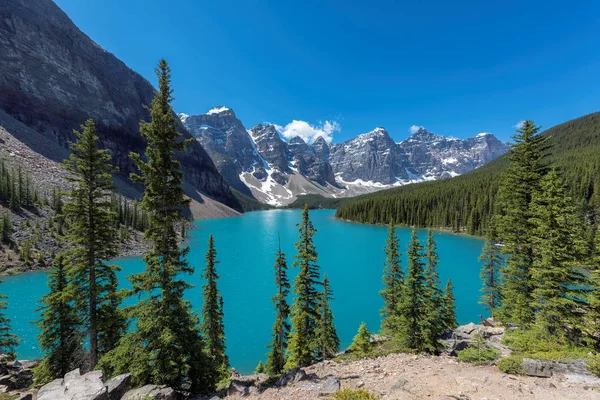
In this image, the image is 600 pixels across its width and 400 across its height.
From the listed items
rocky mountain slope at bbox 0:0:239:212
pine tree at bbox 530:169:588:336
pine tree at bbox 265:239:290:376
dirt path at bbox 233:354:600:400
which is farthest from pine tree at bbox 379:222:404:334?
rocky mountain slope at bbox 0:0:239:212

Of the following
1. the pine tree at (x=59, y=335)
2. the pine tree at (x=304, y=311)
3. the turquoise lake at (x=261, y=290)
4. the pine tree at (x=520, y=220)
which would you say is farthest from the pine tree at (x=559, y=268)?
the pine tree at (x=59, y=335)

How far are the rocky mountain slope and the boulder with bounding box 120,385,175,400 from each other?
11738cm

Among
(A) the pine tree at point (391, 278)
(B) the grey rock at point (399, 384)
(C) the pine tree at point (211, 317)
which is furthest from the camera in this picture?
(A) the pine tree at point (391, 278)

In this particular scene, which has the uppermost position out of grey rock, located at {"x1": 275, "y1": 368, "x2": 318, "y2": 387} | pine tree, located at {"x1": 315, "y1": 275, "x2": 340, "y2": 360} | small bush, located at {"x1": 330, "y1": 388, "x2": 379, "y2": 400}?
small bush, located at {"x1": 330, "y1": 388, "x2": 379, "y2": 400}

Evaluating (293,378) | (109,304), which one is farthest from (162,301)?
(293,378)

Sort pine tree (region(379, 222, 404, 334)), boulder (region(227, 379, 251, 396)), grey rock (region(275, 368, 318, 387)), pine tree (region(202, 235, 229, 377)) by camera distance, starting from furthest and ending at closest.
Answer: pine tree (region(379, 222, 404, 334)), pine tree (region(202, 235, 229, 377)), grey rock (region(275, 368, 318, 387)), boulder (region(227, 379, 251, 396))

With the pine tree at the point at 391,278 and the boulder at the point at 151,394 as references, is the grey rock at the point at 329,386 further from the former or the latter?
the pine tree at the point at 391,278

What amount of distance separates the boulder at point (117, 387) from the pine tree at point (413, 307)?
16079mm

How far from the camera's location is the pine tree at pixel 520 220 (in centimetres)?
1453

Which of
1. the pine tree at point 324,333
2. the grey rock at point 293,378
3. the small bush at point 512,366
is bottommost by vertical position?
the pine tree at point 324,333

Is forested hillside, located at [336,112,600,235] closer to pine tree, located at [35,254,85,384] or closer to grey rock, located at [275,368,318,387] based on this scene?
grey rock, located at [275,368,318,387]

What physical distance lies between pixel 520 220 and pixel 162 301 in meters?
20.1

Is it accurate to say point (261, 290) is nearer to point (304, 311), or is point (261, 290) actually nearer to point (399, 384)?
point (304, 311)

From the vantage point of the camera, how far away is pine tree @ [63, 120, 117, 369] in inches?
495
